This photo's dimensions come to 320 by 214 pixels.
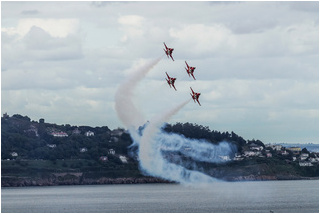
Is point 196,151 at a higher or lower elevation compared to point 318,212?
higher

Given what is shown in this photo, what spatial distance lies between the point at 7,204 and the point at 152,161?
74499 mm

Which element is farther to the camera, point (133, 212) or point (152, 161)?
point (133, 212)

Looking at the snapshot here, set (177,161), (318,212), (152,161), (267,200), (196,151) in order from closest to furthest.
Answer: (152,161)
(196,151)
(318,212)
(177,161)
(267,200)

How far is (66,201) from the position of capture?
616 feet

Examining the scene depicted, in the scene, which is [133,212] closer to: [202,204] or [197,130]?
[202,204]

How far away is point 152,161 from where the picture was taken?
122812 millimetres

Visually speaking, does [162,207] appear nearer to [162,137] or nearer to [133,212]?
[133,212]

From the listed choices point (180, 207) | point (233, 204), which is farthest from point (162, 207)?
point (233, 204)

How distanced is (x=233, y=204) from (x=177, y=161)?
14.2 meters

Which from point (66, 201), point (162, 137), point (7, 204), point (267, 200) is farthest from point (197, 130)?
point (162, 137)

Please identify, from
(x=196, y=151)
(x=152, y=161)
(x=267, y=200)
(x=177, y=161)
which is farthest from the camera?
(x=267, y=200)

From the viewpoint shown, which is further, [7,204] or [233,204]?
[7,204]

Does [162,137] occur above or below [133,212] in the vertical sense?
above

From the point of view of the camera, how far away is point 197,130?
187 metres
